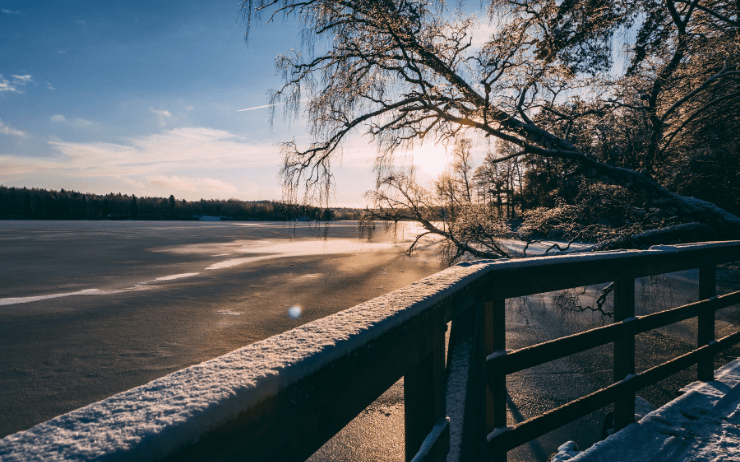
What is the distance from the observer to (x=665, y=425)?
94.2 inches

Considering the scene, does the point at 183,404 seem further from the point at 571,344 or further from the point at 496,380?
the point at 571,344

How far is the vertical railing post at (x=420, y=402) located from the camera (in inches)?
40.3

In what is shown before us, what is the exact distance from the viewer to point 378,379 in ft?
2.67

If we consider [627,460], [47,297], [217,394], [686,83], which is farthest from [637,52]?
[47,297]

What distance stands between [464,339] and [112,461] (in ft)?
4.07

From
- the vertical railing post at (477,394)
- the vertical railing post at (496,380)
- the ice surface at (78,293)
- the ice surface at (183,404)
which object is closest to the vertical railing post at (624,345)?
the vertical railing post at (496,380)

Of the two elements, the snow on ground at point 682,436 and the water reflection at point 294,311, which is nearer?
the snow on ground at point 682,436

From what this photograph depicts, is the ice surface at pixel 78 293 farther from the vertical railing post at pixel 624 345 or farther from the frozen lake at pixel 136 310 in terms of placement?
the vertical railing post at pixel 624 345

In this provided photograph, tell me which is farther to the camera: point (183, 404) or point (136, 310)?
point (136, 310)

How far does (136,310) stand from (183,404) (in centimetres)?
1252

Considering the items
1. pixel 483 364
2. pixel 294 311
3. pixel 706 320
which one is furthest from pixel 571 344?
pixel 294 311

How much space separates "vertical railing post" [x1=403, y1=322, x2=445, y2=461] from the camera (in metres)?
1.02

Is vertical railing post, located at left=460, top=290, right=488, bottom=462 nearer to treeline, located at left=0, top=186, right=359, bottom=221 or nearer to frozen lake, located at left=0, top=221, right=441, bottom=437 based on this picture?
frozen lake, located at left=0, top=221, right=441, bottom=437

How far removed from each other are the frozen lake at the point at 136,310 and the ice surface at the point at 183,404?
15.1ft
